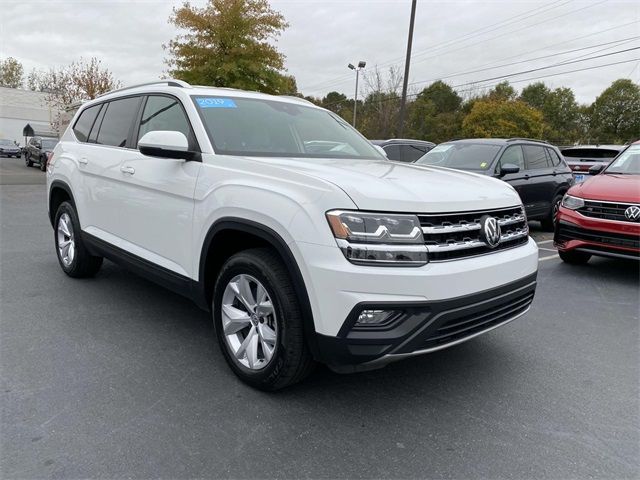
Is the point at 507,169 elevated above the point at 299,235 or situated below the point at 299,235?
above

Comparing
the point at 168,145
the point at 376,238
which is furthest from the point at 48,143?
the point at 376,238

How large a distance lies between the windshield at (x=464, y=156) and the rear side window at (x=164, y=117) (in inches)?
204

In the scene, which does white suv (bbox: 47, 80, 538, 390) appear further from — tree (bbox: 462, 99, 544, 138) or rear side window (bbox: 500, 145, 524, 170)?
tree (bbox: 462, 99, 544, 138)

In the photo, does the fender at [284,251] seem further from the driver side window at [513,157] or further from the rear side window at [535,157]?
the rear side window at [535,157]

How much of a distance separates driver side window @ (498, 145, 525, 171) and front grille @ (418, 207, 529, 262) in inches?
219

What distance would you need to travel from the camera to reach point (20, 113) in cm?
5888

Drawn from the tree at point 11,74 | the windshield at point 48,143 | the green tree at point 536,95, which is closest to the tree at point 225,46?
the windshield at point 48,143

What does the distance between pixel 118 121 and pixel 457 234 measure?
3329mm

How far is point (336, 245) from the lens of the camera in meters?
2.37

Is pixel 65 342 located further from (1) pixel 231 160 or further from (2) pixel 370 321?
(2) pixel 370 321

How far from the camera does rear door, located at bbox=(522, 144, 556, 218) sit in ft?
28.8

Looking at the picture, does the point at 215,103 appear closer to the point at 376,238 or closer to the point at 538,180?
the point at 376,238

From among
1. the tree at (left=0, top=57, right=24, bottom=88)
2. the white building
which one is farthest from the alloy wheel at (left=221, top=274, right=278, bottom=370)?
the tree at (left=0, top=57, right=24, bottom=88)

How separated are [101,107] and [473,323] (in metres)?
4.16
